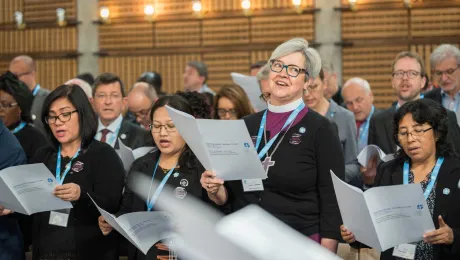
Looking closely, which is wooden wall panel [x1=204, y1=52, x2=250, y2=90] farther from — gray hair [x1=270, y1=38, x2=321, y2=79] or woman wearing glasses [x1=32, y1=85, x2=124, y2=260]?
gray hair [x1=270, y1=38, x2=321, y2=79]

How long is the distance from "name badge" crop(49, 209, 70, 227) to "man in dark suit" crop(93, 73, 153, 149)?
1603mm

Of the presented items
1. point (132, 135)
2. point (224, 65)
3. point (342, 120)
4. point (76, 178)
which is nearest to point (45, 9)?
point (224, 65)

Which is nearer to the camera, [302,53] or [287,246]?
[287,246]

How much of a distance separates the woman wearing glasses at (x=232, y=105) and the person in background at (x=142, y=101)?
1353mm

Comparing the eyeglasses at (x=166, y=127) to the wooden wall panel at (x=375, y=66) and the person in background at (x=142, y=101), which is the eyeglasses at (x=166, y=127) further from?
the wooden wall panel at (x=375, y=66)

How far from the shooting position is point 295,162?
3844 mm

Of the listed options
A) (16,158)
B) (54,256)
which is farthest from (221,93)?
(54,256)

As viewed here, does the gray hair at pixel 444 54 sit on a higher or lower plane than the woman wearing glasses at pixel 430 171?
higher

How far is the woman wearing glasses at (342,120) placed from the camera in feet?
18.7

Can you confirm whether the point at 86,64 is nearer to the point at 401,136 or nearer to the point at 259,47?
the point at 259,47

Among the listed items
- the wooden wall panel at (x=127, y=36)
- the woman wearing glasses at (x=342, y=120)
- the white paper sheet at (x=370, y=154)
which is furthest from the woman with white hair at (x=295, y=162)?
the wooden wall panel at (x=127, y=36)

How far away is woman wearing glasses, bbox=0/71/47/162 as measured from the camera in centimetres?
555

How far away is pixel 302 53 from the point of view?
13.1 ft

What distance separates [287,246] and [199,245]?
0.63 ft
